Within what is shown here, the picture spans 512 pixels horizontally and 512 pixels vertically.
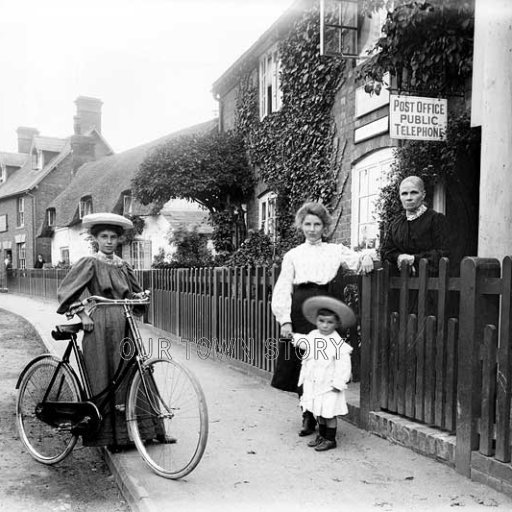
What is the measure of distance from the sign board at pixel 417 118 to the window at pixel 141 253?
19394 mm

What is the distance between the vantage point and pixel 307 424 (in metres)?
4.46

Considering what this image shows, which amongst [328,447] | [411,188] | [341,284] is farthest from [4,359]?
[411,188]

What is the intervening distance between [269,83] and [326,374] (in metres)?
10.7

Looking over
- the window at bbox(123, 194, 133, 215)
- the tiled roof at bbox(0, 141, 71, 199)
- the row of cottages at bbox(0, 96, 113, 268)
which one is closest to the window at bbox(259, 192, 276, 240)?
the window at bbox(123, 194, 133, 215)

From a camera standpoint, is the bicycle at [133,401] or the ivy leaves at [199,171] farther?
the ivy leaves at [199,171]

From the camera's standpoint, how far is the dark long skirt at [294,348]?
4.39 m

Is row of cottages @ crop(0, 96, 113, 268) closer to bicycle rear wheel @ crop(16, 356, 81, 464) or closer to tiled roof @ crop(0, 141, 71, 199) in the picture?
tiled roof @ crop(0, 141, 71, 199)

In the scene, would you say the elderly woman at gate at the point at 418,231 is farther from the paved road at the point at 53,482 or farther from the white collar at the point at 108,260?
the paved road at the point at 53,482

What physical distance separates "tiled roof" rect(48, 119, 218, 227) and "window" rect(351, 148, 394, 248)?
19896 mm

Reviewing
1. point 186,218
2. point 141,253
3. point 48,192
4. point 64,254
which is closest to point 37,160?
point 48,192

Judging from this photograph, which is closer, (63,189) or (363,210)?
(363,210)

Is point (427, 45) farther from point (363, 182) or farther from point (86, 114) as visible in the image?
point (86, 114)

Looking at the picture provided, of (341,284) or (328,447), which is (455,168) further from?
(328,447)

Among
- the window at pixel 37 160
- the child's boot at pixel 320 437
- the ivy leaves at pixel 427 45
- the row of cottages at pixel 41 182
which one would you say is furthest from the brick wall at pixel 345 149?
the window at pixel 37 160
